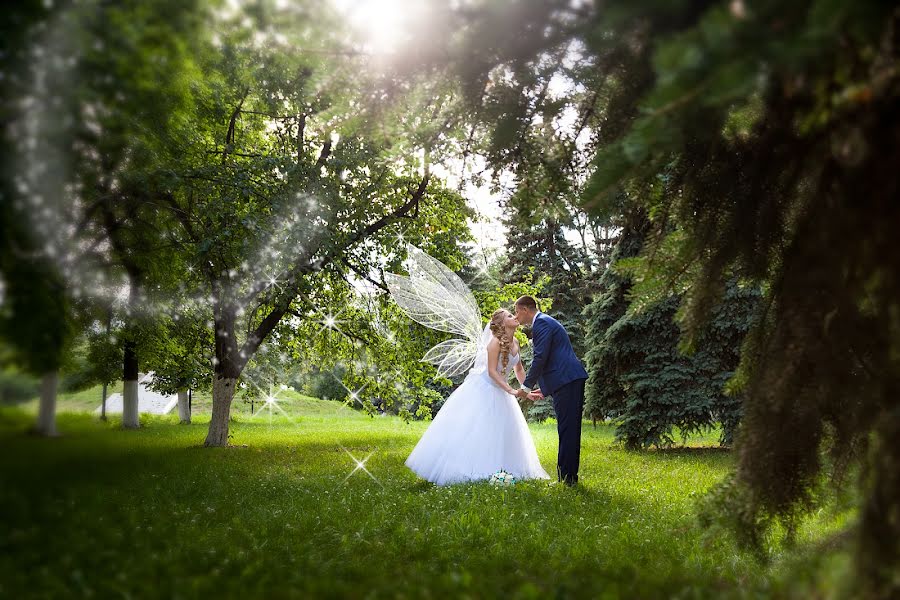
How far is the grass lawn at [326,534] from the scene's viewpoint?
2330mm

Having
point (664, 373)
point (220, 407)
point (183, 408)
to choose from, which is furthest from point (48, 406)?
point (664, 373)

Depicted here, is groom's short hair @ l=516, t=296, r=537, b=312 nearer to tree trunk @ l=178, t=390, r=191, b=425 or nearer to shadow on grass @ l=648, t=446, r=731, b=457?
tree trunk @ l=178, t=390, r=191, b=425

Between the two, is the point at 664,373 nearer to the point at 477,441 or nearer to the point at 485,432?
the point at 485,432

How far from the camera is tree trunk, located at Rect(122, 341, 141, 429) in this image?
3178mm

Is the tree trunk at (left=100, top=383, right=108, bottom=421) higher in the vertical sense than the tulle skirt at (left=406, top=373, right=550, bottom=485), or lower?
higher

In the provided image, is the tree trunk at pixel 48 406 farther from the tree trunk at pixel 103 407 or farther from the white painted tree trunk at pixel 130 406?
the white painted tree trunk at pixel 130 406

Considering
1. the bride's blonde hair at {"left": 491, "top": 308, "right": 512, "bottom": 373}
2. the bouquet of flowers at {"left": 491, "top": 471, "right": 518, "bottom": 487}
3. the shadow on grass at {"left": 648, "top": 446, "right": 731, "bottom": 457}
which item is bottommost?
the shadow on grass at {"left": 648, "top": 446, "right": 731, "bottom": 457}

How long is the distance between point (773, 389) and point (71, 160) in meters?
2.89

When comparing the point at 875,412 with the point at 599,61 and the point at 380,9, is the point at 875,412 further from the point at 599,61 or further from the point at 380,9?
the point at 380,9

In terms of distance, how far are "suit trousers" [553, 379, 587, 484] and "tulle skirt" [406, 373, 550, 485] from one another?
490 millimetres

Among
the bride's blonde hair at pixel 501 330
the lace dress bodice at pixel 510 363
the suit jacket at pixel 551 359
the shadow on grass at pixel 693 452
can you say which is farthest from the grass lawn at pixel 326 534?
the shadow on grass at pixel 693 452

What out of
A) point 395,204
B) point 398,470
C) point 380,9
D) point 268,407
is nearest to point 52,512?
point 380,9

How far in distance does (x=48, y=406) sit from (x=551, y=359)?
590 cm

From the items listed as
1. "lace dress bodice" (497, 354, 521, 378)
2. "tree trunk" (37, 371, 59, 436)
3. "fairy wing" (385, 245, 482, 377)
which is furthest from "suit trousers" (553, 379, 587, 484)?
"tree trunk" (37, 371, 59, 436)
